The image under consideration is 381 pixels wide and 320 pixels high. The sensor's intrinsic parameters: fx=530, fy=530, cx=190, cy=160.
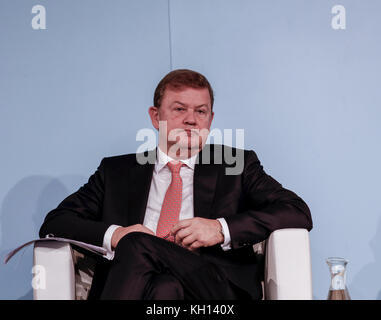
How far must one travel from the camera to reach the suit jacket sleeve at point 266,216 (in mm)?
1954

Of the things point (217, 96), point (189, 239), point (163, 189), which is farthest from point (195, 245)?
point (217, 96)

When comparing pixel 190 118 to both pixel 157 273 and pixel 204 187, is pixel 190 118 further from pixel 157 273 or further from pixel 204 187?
pixel 157 273

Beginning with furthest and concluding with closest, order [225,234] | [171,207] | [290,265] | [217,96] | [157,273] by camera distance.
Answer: [217,96], [171,207], [225,234], [290,265], [157,273]

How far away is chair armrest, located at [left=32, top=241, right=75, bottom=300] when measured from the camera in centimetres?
183

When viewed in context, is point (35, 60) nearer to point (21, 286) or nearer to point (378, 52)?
point (21, 286)

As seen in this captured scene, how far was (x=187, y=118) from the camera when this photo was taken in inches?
90.3

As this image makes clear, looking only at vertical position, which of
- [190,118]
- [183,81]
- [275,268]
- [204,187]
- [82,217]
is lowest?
[275,268]

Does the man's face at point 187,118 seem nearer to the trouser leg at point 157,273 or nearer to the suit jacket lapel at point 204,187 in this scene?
the suit jacket lapel at point 204,187

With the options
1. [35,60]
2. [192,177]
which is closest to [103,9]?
[35,60]

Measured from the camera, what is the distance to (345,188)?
2768 mm

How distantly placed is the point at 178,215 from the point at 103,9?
135 centimetres

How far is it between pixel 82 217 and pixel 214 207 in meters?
0.56

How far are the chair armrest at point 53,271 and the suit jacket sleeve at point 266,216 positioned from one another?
60 centimetres

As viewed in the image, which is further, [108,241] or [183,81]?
[183,81]
